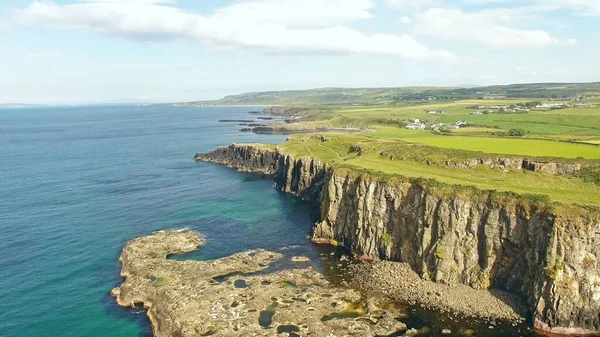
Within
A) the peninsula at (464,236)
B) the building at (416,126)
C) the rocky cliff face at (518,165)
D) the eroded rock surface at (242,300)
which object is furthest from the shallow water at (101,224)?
the building at (416,126)

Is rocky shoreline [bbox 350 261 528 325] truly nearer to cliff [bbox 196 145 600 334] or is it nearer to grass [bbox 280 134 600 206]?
cliff [bbox 196 145 600 334]

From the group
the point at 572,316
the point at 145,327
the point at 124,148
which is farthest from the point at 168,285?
the point at 124,148

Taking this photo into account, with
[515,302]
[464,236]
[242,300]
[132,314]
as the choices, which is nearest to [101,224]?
[132,314]

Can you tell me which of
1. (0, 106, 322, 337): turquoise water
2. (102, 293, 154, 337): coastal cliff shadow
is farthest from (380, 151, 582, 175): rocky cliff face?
(102, 293, 154, 337): coastal cliff shadow

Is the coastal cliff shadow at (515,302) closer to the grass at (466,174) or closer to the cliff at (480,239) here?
the cliff at (480,239)

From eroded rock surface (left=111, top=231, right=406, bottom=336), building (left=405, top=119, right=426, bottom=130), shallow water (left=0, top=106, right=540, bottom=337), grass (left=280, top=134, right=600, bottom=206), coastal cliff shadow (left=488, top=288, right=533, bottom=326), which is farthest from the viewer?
building (left=405, top=119, right=426, bottom=130)

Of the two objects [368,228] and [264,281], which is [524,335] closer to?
[368,228]
